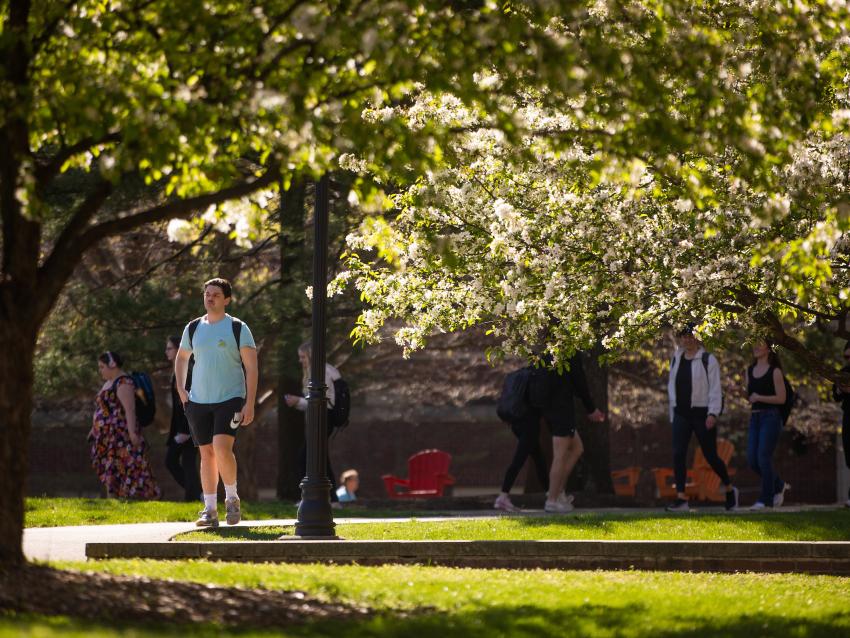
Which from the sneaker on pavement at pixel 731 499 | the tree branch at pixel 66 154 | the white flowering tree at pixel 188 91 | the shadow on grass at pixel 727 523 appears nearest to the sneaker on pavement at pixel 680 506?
the sneaker on pavement at pixel 731 499

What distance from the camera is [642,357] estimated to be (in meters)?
27.5

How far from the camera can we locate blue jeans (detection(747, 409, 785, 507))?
602 inches

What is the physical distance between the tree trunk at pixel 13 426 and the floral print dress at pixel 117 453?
8721 mm

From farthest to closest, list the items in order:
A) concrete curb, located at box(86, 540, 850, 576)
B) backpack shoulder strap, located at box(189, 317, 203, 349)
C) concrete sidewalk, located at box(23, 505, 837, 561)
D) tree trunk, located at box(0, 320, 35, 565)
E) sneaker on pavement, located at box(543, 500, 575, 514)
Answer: sneaker on pavement, located at box(543, 500, 575, 514) < backpack shoulder strap, located at box(189, 317, 203, 349) < concrete sidewalk, located at box(23, 505, 837, 561) < concrete curb, located at box(86, 540, 850, 576) < tree trunk, located at box(0, 320, 35, 565)

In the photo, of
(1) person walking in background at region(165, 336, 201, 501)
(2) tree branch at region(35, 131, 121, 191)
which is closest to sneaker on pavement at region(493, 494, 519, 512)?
(1) person walking in background at region(165, 336, 201, 501)

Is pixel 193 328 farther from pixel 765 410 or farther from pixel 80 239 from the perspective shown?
pixel 765 410

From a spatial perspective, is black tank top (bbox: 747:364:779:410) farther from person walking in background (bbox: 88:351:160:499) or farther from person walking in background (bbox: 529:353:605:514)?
person walking in background (bbox: 88:351:160:499)

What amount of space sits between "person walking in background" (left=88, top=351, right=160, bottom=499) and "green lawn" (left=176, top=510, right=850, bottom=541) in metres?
4.23

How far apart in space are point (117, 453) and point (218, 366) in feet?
16.6

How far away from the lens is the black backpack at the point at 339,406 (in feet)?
52.4

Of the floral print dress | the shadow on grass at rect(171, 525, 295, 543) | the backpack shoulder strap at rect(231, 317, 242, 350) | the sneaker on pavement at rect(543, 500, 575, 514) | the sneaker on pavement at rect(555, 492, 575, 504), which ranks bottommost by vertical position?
the shadow on grass at rect(171, 525, 295, 543)

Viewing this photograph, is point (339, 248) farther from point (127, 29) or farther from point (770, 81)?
point (127, 29)

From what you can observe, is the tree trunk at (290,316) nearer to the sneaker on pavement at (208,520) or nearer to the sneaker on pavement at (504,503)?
the sneaker on pavement at (504,503)

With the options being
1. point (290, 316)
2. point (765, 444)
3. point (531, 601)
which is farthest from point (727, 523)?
point (290, 316)
